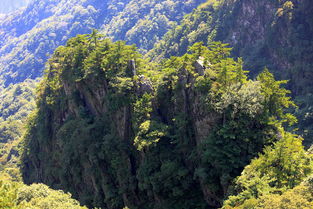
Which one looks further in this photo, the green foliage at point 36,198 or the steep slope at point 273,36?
the steep slope at point 273,36

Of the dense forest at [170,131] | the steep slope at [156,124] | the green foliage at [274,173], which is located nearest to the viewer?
the green foliage at [274,173]

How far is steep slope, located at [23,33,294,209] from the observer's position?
31844 mm

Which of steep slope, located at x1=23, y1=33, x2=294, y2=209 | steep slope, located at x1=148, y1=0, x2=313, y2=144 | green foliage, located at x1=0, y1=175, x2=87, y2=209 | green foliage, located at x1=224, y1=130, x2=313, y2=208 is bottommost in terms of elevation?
green foliage, located at x1=224, y1=130, x2=313, y2=208

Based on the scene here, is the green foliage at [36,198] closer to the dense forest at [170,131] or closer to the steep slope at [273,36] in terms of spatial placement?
the dense forest at [170,131]

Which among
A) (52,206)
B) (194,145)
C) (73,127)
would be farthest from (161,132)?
(73,127)

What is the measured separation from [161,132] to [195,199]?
28.8 feet

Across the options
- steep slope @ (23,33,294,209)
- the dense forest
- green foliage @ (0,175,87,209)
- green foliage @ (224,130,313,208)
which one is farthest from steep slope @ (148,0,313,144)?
green foliage @ (0,175,87,209)

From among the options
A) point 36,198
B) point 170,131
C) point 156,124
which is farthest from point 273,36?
point 36,198

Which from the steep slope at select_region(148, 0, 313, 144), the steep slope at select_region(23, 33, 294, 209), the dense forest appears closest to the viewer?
the dense forest

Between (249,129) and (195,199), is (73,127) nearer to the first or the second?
(195,199)

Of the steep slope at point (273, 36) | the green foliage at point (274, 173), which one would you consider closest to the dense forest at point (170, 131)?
the green foliage at point (274, 173)

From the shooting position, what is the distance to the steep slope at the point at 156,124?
3184cm

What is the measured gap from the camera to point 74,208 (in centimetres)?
3222

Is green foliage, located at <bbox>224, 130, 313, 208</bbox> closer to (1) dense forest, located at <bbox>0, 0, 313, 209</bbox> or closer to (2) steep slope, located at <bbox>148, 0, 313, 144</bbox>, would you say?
(1) dense forest, located at <bbox>0, 0, 313, 209</bbox>
